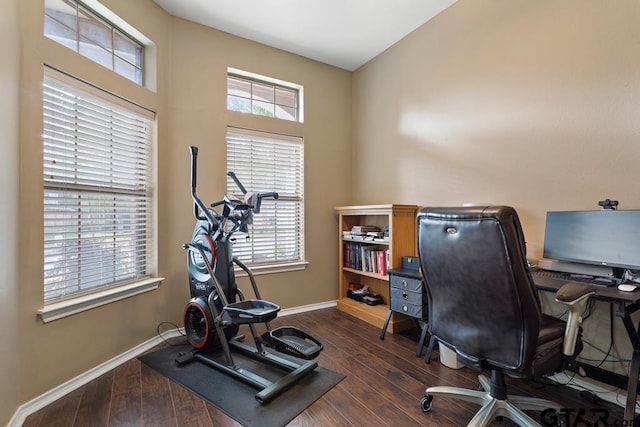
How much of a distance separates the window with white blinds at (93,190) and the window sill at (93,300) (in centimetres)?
7

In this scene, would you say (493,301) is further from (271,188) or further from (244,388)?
(271,188)

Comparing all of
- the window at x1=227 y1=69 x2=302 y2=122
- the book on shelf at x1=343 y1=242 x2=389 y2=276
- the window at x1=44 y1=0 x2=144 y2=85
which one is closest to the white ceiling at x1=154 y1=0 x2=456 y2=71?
the window at x1=227 y1=69 x2=302 y2=122

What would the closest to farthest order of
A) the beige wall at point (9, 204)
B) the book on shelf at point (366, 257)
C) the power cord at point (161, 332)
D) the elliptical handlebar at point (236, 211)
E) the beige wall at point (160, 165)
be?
1. the beige wall at point (9, 204)
2. the beige wall at point (160, 165)
3. the elliptical handlebar at point (236, 211)
4. the power cord at point (161, 332)
5. the book on shelf at point (366, 257)

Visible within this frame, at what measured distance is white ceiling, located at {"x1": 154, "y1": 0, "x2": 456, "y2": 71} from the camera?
272 cm

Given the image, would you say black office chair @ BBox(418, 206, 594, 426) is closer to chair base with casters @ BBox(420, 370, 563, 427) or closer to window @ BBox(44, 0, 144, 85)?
chair base with casters @ BBox(420, 370, 563, 427)

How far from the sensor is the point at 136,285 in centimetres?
246

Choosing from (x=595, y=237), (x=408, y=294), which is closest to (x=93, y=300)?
(x=408, y=294)

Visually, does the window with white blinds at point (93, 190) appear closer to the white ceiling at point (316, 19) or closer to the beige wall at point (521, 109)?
the white ceiling at point (316, 19)

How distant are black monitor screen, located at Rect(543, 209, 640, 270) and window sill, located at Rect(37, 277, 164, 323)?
3059mm

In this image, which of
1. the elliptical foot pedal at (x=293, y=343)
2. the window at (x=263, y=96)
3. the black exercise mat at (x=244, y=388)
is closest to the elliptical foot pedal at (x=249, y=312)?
the elliptical foot pedal at (x=293, y=343)

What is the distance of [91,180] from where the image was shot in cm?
219

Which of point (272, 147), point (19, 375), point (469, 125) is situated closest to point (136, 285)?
point (19, 375)

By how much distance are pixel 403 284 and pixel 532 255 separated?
991 mm

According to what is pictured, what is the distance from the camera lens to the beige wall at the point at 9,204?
5.14ft
